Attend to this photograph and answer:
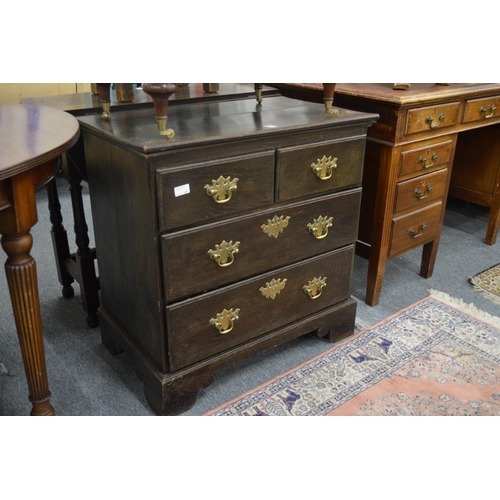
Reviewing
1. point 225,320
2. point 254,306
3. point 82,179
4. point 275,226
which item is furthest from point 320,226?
point 82,179

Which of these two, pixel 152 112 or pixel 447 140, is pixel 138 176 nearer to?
pixel 152 112

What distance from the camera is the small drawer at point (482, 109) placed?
7.67 ft

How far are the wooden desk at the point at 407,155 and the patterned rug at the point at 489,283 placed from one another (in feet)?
0.73

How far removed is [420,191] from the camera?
230cm

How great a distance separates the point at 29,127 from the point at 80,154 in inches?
17.8

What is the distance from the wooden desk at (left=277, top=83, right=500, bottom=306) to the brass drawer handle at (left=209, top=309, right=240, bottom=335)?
0.84 metres

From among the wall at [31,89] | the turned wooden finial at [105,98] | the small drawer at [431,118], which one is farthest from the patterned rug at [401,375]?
the wall at [31,89]

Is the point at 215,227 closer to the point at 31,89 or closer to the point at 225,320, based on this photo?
the point at 225,320

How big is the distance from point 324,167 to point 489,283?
4.31 feet

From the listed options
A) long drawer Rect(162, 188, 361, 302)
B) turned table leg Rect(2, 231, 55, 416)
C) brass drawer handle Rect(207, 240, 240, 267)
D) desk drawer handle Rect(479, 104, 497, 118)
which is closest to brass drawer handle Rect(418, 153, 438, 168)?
desk drawer handle Rect(479, 104, 497, 118)

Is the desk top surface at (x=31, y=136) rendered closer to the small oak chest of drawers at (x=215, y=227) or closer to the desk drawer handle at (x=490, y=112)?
the small oak chest of drawers at (x=215, y=227)

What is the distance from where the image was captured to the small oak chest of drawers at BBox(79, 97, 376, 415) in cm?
148

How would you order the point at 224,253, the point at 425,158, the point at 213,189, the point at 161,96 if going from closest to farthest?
the point at 161,96 → the point at 213,189 → the point at 224,253 → the point at 425,158

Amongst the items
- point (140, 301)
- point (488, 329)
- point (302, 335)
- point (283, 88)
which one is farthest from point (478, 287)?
point (140, 301)
